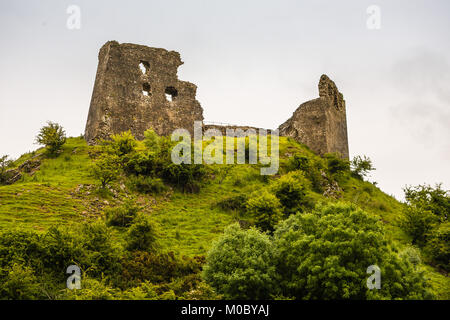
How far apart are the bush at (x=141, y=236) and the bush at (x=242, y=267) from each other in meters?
4.11

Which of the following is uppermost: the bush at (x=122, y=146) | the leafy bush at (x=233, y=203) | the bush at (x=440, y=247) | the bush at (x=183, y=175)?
the bush at (x=122, y=146)

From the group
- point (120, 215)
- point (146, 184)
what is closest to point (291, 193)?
point (146, 184)

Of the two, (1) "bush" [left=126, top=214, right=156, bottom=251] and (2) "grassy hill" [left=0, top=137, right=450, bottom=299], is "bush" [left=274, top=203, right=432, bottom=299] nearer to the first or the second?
(2) "grassy hill" [left=0, top=137, right=450, bottom=299]

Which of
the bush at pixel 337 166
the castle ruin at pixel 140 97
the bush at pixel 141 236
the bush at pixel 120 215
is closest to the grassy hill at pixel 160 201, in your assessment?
the bush at pixel 120 215

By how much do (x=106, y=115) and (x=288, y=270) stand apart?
24.7m

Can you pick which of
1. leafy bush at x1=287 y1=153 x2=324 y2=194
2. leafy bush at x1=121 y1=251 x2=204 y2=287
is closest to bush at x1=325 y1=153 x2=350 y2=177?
leafy bush at x1=287 y1=153 x2=324 y2=194

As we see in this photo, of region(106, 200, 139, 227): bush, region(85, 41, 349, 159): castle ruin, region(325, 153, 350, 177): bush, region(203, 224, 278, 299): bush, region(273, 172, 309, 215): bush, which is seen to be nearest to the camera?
region(203, 224, 278, 299): bush

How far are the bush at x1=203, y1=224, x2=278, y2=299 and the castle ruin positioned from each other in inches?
838

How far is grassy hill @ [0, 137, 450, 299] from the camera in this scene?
2305cm

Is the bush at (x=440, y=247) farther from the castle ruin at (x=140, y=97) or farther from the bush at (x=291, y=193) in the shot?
the castle ruin at (x=140, y=97)

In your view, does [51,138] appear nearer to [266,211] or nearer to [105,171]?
[105,171]

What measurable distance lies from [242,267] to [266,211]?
9.37m

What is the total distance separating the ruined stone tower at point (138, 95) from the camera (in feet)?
124
